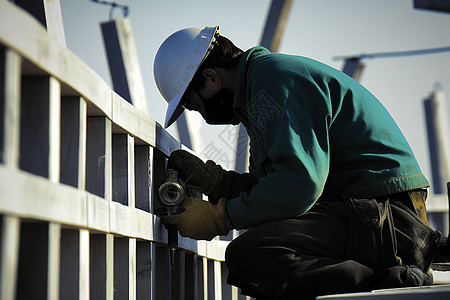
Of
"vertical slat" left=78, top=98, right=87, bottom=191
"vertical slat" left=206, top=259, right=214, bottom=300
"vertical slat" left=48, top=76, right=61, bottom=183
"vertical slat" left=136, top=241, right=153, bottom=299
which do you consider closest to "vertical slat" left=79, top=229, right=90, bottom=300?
"vertical slat" left=78, top=98, right=87, bottom=191

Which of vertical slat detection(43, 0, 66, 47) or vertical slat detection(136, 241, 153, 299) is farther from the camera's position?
vertical slat detection(136, 241, 153, 299)

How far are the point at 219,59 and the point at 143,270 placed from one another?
121 cm

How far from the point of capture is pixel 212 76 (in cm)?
354

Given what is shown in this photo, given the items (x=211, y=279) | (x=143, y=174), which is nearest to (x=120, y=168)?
(x=143, y=174)

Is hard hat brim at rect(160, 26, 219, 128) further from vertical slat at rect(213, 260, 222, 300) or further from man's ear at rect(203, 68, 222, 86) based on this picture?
vertical slat at rect(213, 260, 222, 300)

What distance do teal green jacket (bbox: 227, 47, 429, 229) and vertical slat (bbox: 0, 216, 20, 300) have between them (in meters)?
1.39

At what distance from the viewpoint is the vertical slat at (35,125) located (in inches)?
79.4

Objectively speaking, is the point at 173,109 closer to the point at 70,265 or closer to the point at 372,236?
the point at 372,236

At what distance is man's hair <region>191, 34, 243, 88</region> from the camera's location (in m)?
3.55

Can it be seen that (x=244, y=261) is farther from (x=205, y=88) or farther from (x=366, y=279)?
(x=205, y=88)

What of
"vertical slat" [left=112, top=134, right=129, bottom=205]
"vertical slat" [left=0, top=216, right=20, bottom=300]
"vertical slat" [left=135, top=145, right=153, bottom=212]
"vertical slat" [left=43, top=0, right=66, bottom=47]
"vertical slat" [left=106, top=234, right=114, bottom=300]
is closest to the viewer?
"vertical slat" [left=0, top=216, right=20, bottom=300]

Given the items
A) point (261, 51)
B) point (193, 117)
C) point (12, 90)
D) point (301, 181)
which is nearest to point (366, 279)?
point (301, 181)

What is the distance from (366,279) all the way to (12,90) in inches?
70.1

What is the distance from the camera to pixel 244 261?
2.99 metres
